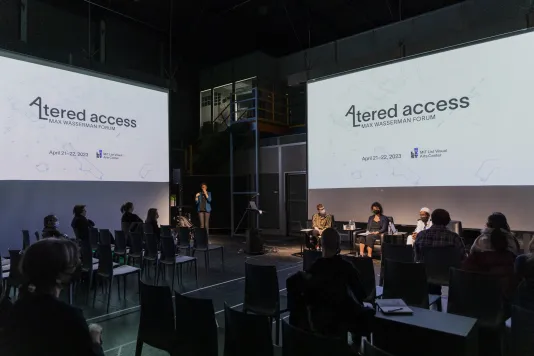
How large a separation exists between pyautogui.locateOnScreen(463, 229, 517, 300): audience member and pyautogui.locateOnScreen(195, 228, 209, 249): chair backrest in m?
4.30

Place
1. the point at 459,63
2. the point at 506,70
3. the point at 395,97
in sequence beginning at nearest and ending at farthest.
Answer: the point at 506,70, the point at 459,63, the point at 395,97

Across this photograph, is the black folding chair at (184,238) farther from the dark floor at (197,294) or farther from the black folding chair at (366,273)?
the black folding chair at (366,273)

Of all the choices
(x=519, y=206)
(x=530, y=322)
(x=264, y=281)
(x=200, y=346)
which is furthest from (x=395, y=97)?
(x=200, y=346)

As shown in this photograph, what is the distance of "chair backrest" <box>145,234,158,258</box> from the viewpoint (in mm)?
5664

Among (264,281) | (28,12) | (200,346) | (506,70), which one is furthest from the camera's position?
(28,12)

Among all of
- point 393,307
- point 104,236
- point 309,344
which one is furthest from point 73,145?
point 309,344

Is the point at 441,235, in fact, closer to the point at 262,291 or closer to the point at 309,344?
the point at 262,291

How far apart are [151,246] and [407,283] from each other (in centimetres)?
382

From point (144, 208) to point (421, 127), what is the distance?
262 inches

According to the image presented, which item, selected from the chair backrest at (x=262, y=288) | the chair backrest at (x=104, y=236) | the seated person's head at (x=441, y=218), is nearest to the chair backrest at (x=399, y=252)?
the seated person's head at (x=441, y=218)

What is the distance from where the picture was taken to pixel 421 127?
6.58 metres

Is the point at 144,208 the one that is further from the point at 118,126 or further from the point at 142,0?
the point at 142,0

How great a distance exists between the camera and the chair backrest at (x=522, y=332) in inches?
79.2

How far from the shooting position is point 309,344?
1.69 m
